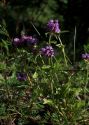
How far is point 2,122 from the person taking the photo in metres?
3.05

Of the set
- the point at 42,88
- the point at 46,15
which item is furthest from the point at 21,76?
the point at 46,15

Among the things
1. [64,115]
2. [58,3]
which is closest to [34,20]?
[58,3]

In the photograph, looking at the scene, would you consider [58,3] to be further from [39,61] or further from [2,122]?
[2,122]

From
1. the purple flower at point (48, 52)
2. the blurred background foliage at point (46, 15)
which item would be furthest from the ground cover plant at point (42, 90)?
the blurred background foliage at point (46, 15)

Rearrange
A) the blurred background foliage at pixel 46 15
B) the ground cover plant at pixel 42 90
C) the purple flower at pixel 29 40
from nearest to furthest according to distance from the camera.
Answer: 1. the ground cover plant at pixel 42 90
2. the purple flower at pixel 29 40
3. the blurred background foliage at pixel 46 15

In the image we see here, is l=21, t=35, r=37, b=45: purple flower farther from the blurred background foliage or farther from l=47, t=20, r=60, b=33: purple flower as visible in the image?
the blurred background foliage

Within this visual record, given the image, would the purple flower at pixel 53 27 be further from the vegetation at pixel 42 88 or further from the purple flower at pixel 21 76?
the purple flower at pixel 21 76

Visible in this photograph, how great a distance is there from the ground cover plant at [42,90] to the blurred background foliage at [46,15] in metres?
1.91

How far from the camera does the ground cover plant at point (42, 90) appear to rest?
291cm

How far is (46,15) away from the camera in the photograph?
16.8 ft

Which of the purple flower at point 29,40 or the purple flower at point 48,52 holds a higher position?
the purple flower at point 29,40

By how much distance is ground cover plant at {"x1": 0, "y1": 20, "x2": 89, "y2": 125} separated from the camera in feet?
9.53

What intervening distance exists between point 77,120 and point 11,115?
436mm

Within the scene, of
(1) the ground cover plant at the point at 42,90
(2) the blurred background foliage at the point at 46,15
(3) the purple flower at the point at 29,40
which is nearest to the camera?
(1) the ground cover plant at the point at 42,90
